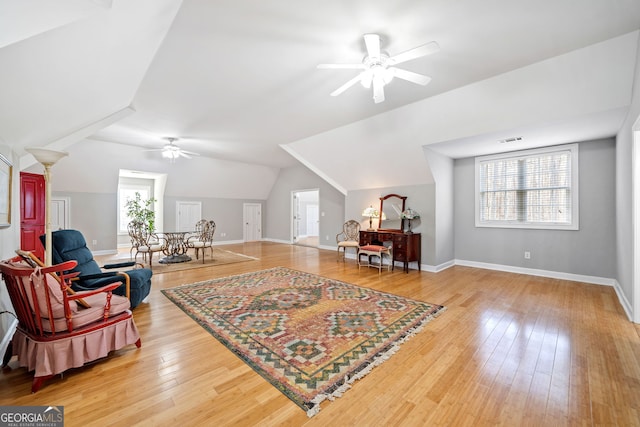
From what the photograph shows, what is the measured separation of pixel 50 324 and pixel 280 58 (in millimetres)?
3052

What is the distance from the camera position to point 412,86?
11.3 feet

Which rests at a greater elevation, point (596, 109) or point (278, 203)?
point (596, 109)

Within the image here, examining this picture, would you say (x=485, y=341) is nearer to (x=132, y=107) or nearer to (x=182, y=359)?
(x=182, y=359)

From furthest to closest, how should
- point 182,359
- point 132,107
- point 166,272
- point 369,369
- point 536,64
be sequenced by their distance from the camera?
point 166,272
point 132,107
point 536,64
point 182,359
point 369,369

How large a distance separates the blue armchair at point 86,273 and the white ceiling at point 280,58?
1.10m

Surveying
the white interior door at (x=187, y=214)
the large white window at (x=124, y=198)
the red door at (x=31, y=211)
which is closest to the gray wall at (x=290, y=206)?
the white interior door at (x=187, y=214)

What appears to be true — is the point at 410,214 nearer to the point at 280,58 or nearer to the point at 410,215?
the point at 410,215

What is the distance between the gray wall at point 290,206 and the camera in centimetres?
839

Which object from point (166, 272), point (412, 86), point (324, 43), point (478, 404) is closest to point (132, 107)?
point (166, 272)

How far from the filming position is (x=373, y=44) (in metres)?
2.26

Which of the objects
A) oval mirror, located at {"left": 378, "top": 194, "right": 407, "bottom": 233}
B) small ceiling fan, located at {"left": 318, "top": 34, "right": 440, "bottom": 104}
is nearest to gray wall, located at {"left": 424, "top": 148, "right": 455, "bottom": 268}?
oval mirror, located at {"left": 378, "top": 194, "right": 407, "bottom": 233}

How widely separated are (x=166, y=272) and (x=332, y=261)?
12.0 feet

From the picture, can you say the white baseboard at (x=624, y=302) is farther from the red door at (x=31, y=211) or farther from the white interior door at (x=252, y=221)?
the white interior door at (x=252, y=221)

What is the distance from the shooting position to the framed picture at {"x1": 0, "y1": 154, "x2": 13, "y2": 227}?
2301mm
